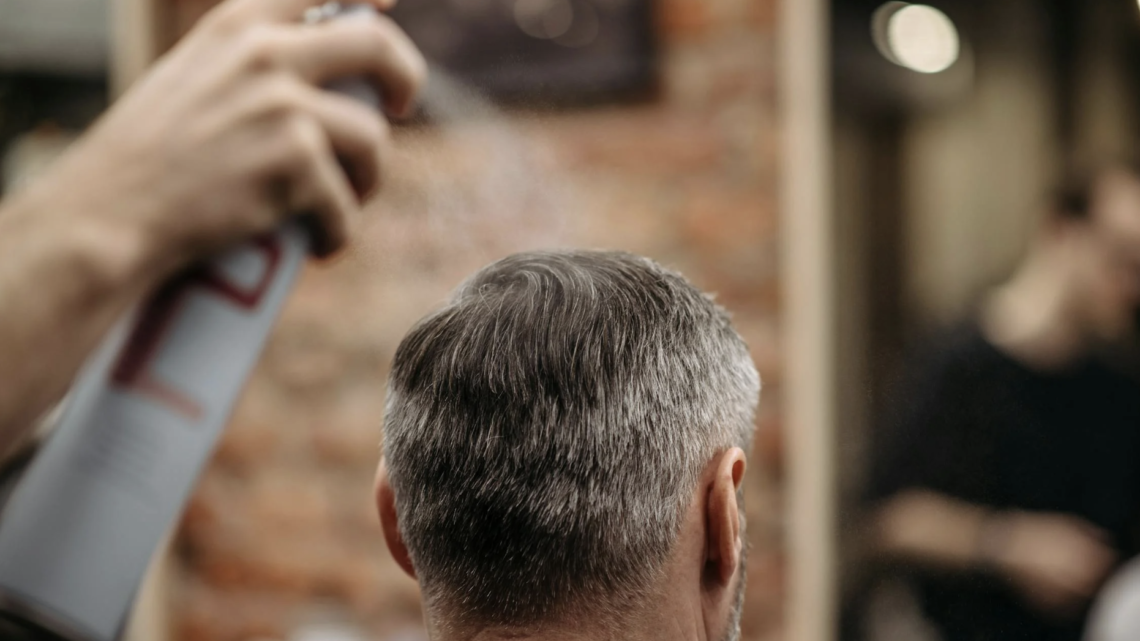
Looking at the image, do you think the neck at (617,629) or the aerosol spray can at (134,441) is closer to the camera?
the aerosol spray can at (134,441)

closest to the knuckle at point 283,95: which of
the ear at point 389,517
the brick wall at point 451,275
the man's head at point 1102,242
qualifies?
the ear at point 389,517

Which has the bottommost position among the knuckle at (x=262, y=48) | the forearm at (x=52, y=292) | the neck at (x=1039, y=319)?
the neck at (x=1039, y=319)

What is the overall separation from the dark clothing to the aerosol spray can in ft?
3.92

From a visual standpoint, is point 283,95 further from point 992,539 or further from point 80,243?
point 992,539

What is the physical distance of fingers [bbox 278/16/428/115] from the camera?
53 centimetres

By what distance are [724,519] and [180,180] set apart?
0.41 metres

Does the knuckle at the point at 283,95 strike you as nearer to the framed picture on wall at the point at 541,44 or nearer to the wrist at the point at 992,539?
the framed picture on wall at the point at 541,44

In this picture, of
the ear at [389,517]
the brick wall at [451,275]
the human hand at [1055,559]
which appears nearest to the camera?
the ear at [389,517]

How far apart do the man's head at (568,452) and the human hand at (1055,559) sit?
0.94 metres

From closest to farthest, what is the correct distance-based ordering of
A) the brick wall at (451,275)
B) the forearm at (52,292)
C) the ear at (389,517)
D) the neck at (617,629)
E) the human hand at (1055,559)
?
the forearm at (52,292) → the neck at (617,629) → the ear at (389,517) → the human hand at (1055,559) → the brick wall at (451,275)

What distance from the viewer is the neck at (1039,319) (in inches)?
59.9

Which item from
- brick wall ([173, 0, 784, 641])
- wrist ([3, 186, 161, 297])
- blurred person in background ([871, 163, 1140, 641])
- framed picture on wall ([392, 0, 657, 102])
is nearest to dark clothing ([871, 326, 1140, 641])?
blurred person in background ([871, 163, 1140, 641])

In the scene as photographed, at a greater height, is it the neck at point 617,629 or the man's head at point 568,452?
the man's head at point 568,452

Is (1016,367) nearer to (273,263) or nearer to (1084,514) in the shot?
(1084,514)
